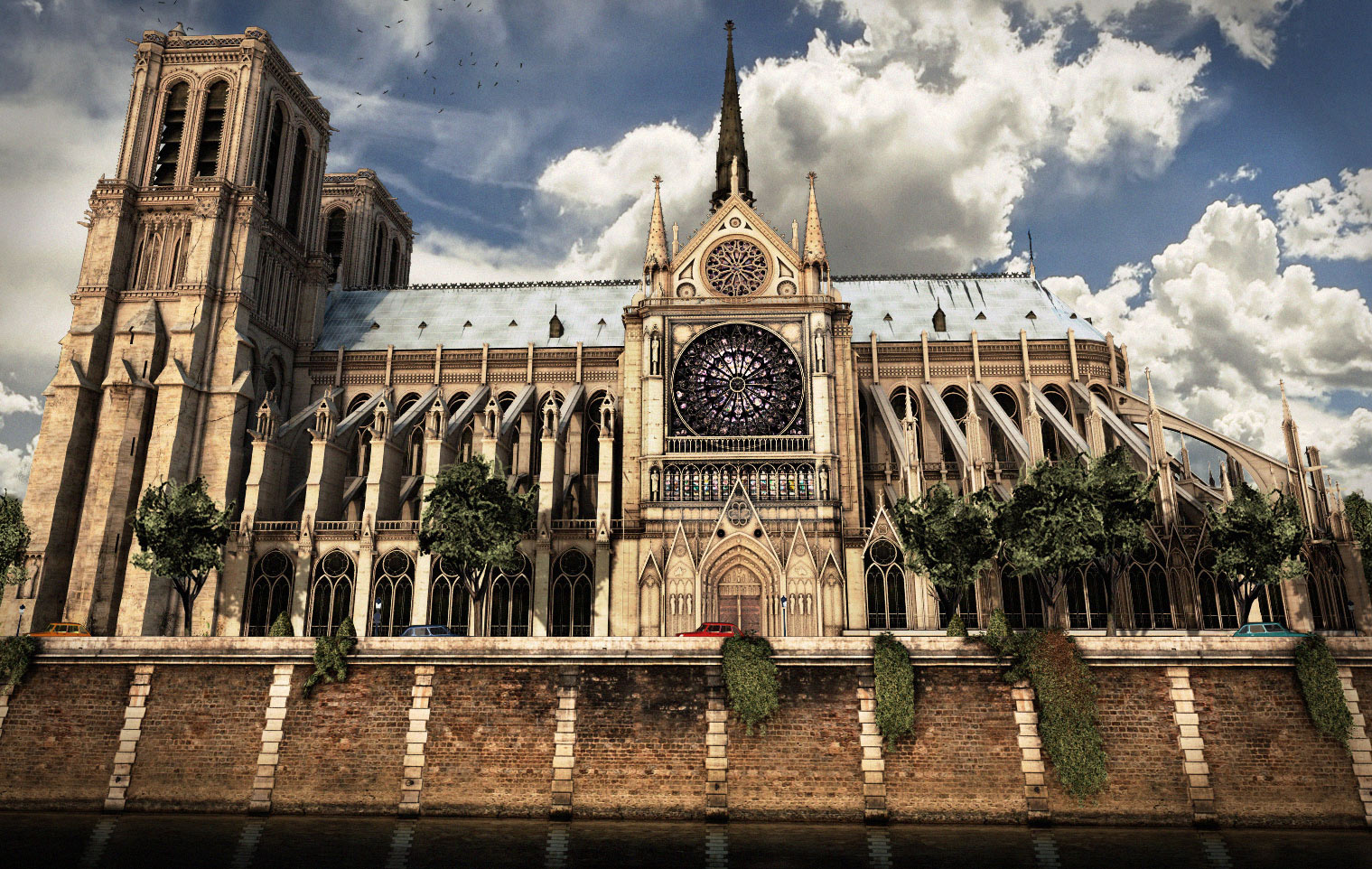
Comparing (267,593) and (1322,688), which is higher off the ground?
(267,593)

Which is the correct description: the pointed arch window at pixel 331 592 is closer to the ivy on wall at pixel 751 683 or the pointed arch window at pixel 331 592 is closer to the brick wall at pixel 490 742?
the brick wall at pixel 490 742

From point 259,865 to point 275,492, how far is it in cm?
3049

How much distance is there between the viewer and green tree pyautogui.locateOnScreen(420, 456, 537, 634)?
133ft

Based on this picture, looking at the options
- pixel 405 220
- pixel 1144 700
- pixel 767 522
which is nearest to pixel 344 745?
pixel 767 522

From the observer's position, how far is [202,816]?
A: 30234mm

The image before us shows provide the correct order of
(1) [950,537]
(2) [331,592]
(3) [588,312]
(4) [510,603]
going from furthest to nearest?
(3) [588,312] < (2) [331,592] < (4) [510,603] < (1) [950,537]

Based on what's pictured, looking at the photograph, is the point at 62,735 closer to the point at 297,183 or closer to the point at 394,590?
the point at 394,590

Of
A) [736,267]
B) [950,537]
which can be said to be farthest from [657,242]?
[950,537]

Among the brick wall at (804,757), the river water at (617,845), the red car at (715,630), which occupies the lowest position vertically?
the river water at (617,845)

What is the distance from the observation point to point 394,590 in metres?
47.7

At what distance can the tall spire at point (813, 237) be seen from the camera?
51812 millimetres

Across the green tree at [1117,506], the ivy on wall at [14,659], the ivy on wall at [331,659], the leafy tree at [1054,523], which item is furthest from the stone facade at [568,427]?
the ivy on wall at [14,659]

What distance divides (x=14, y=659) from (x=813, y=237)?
40678 millimetres

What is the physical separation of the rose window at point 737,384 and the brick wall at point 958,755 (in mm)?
20724
